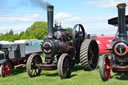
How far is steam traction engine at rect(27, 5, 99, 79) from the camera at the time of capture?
23.3 ft

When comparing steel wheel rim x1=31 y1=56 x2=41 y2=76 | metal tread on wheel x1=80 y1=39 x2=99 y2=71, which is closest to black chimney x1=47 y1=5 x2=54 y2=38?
steel wheel rim x1=31 y1=56 x2=41 y2=76

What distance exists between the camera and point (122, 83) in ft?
18.6

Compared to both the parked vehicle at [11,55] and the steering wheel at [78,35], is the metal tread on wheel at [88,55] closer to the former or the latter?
the steering wheel at [78,35]

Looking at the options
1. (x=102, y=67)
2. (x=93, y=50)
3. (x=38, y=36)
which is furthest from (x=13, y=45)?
(x=38, y=36)

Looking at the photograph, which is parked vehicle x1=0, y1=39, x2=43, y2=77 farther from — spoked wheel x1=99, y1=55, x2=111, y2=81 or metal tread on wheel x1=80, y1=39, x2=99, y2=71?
spoked wheel x1=99, y1=55, x2=111, y2=81

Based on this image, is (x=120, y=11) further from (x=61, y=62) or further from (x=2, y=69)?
(x=2, y=69)

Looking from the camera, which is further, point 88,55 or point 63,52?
point 88,55

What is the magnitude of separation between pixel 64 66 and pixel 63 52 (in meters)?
1.23

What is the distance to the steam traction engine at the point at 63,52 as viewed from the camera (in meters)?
7.11

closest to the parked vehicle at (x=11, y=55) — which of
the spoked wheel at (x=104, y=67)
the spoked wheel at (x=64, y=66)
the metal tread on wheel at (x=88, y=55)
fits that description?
the spoked wheel at (x=64, y=66)

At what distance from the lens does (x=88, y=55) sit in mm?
8578

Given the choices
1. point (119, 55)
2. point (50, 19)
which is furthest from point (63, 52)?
point (119, 55)

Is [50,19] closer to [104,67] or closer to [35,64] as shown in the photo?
[35,64]

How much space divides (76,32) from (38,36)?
4962cm
